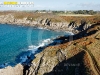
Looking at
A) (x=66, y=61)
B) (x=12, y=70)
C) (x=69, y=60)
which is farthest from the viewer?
(x=12, y=70)

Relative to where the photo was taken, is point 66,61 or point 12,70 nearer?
point 66,61

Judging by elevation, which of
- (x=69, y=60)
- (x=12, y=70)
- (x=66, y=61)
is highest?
(x=69, y=60)

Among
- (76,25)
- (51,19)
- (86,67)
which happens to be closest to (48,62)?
(86,67)

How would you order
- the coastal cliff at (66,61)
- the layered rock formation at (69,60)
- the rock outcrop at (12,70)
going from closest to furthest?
the layered rock formation at (69,60), the coastal cliff at (66,61), the rock outcrop at (12,70)

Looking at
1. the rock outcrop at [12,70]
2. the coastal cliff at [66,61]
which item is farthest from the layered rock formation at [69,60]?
the rock outcrop at [12,70]

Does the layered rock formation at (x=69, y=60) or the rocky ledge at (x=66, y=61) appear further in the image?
the rocky ledge at (x=66, y=61)

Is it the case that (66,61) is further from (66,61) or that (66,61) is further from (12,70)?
(12,70)


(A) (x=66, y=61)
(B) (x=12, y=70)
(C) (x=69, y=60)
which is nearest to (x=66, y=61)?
(A) (x=66, y=61)

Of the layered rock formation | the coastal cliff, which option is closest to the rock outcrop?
the coastal cliff

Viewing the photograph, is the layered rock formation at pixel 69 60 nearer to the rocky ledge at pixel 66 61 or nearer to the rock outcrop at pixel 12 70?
the rocky ledge at pixel 66 61

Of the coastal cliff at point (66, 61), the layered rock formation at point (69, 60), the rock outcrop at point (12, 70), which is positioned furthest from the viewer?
the rock outcrop at point (12, 70)

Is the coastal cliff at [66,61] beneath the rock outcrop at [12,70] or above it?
above

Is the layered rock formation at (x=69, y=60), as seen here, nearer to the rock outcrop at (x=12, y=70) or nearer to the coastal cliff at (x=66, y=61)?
the coastal cliff at (x=66, y=61)
